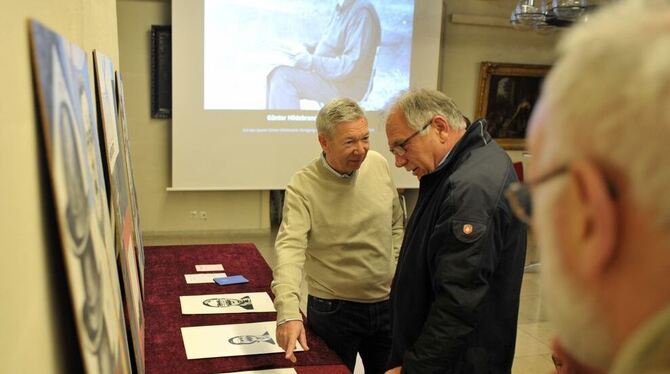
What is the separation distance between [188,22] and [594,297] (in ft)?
20.5

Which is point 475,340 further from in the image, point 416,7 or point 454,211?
point 416,7

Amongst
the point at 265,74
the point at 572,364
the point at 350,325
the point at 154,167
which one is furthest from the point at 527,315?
the point at 572,364

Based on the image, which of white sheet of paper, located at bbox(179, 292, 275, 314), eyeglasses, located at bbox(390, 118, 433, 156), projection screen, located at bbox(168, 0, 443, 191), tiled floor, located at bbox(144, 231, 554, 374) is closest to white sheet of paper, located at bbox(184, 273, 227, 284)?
white sheet of paper, located at bbox(179, 292, 275, 314)

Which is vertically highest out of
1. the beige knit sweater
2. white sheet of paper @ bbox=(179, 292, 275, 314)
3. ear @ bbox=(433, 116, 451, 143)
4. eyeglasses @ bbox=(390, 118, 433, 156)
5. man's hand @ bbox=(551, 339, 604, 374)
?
ear @ bbox=(433, 116, 451, 143)

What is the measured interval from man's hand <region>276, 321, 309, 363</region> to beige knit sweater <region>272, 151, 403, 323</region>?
17.0 inches

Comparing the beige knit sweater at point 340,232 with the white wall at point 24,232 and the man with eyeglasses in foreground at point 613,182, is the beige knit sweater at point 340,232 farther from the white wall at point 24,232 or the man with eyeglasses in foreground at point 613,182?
the man with eyeglasses in foreground at point 613,182

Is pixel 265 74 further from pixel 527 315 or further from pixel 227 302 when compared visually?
pixel 227 302

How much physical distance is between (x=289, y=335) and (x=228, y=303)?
1.82ft

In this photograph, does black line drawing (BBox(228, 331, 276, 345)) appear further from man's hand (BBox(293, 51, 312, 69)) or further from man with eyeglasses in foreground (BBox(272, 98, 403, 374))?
man's hand (BBox(293, 51, 312, 69))

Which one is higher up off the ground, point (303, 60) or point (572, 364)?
point (303, 60)

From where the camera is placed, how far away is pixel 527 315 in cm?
488

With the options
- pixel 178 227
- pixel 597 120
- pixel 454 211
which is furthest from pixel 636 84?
pixel 178 227

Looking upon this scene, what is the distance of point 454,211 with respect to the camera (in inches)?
66.1

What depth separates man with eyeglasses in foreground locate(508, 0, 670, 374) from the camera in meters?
0.51
